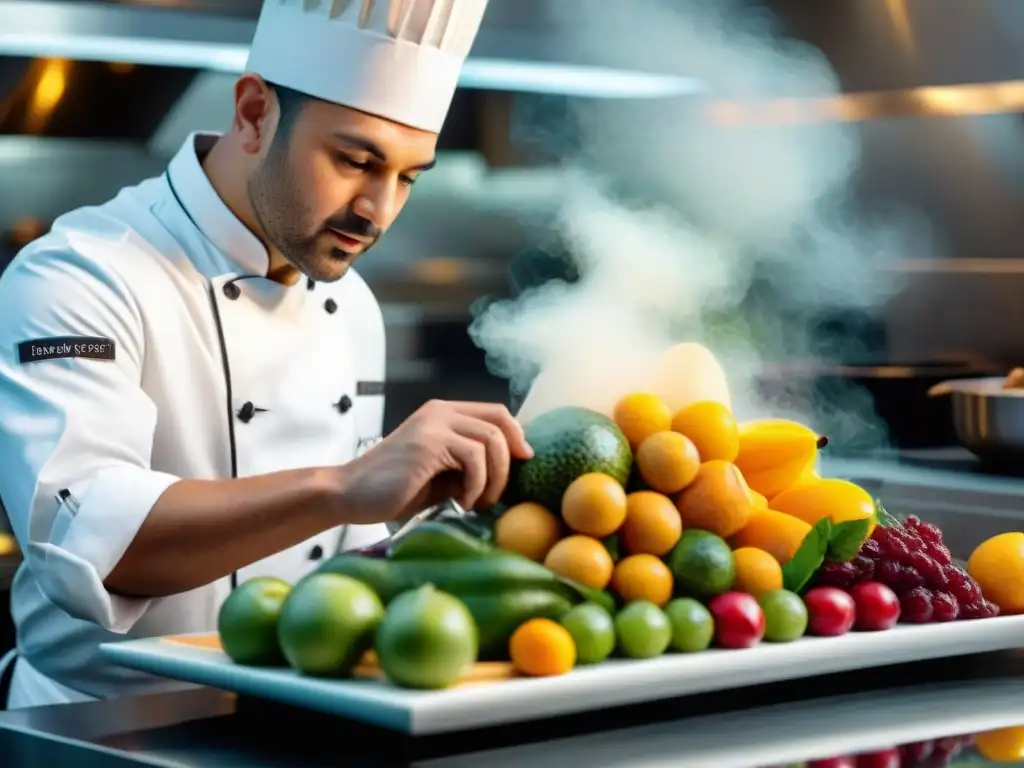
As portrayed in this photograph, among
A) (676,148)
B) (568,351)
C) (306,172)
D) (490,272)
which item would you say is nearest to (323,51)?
(306,172)

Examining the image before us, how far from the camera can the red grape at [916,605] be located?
1373mm

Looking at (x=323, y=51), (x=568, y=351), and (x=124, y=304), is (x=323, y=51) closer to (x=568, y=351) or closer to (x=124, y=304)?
(x=124, y=304)

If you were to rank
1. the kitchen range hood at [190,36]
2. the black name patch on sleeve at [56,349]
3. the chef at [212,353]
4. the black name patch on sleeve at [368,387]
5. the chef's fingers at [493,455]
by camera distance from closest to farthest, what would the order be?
1. the chef's fingers at [493,455]
2. the chef at [212,353]
3. the black name patch on sleeve at [56,349]
4. the black name patch on sleeve at [368,387]
5. the kitchen range hood at [190,36]

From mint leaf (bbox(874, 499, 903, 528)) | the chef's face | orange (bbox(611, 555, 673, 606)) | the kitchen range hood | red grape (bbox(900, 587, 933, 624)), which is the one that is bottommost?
orange (bbox(611, 555, 673, 606))

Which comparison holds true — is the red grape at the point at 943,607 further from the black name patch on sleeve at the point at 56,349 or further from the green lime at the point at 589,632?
the black name patch on sleeve at the point at 56,349

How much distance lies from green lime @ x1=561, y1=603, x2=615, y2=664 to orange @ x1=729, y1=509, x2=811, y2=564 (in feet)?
0.66

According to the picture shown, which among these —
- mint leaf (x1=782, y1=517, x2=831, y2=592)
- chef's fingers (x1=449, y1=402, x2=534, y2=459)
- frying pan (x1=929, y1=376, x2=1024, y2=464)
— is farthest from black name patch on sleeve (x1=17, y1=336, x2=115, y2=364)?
frying pan (x1=929, y1=376, x2=1024, y2=464)

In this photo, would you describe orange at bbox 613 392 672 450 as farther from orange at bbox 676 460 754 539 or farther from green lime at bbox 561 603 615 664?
green lime at bbox 561 603 615 664

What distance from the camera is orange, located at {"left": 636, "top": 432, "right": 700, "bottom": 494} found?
130 cm

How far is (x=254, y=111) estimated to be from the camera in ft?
6.25

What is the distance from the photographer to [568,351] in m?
1.40

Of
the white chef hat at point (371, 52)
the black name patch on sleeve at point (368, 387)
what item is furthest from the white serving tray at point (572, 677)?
the black name patch on sleeve at point (368, 387)

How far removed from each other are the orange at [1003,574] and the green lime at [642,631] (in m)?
0.40

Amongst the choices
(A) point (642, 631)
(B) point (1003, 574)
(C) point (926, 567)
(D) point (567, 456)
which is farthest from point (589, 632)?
(B) point (1003, 574)
